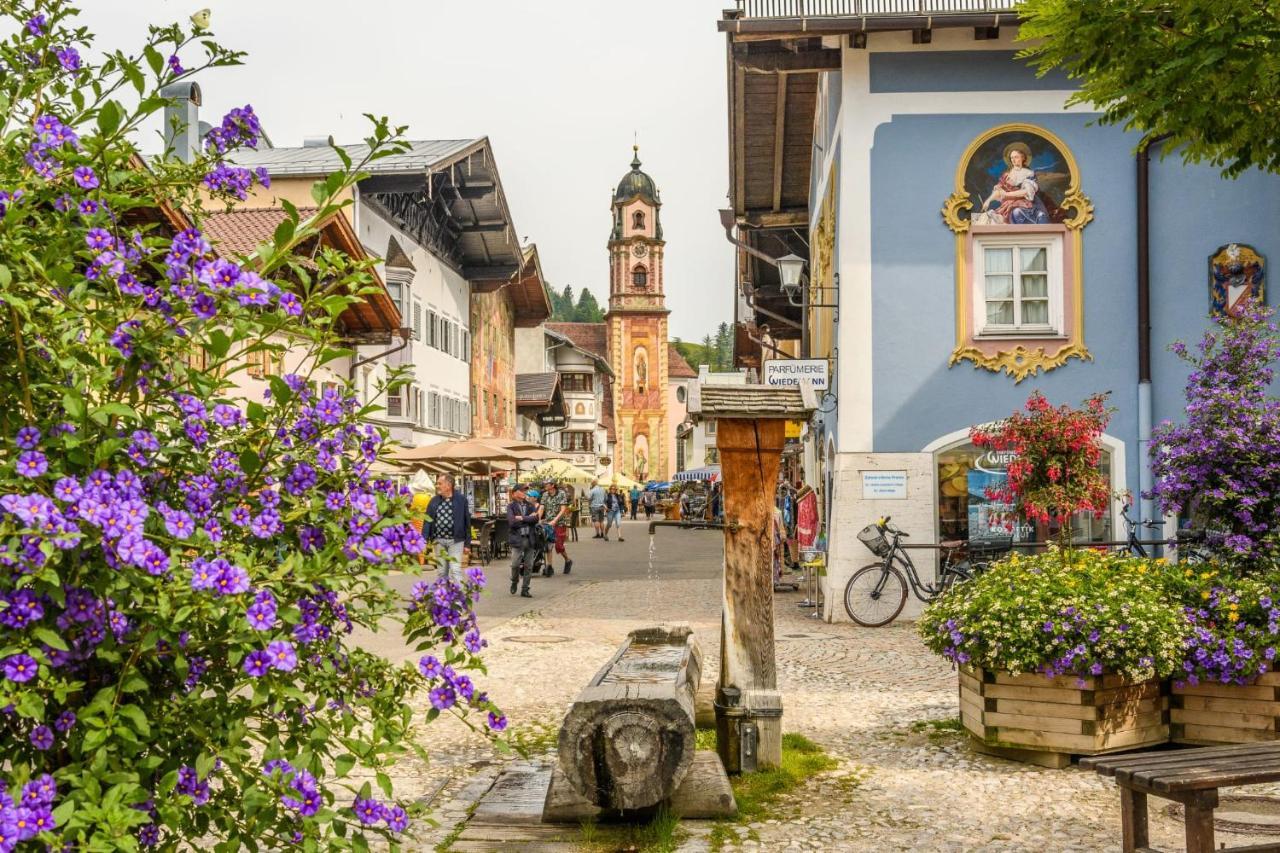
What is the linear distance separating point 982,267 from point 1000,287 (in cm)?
31

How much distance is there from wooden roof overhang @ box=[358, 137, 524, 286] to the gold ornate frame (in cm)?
1557

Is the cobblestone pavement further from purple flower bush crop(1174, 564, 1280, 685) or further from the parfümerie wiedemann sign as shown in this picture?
the parfümerie wiedemann sign

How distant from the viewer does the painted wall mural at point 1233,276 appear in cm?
1497

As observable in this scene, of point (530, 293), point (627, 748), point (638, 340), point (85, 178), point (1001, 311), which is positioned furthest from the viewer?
point (638, 340)

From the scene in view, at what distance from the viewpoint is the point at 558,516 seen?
→ 24406 mm

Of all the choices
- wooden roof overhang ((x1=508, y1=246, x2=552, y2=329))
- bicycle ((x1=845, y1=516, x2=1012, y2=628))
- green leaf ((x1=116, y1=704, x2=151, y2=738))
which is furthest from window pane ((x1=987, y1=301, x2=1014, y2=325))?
wooden roof overhang ((x1=508, y1=246, x2=552, y2=329))

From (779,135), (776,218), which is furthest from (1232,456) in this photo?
(776,218)

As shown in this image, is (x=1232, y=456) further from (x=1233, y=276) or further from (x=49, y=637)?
(x=1233, y=276)

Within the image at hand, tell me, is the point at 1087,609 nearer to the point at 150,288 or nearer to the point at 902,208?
the point at 150,288

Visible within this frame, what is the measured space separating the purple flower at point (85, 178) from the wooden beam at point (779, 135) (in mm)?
15898

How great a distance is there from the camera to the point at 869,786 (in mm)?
6840

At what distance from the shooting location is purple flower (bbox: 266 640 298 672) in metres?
3.08

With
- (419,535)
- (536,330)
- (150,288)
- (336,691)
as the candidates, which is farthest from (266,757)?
(536,330)

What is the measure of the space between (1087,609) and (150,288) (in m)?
5.31
